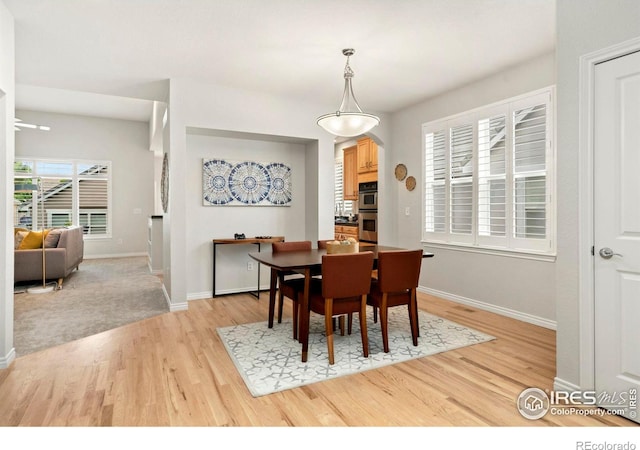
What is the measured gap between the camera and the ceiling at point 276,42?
2691mm

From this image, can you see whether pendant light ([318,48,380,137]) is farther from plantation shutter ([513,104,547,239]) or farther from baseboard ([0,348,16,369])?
baseboard ([0,348,16,369])

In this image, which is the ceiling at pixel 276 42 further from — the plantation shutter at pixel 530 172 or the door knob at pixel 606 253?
the door knob at pixel 606 253

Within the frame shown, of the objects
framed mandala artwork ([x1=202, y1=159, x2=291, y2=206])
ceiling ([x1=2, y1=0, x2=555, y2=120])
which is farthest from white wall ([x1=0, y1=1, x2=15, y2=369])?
framed mandala artwork ([x1=202, y1=159, x2=291, y2=206])

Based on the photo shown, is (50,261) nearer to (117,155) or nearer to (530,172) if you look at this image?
(117,155)

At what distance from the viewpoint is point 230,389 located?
2314 millimetres

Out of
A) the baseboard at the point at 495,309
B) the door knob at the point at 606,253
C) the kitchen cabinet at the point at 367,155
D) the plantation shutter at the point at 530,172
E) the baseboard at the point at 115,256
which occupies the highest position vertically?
the kitchen cabinet at the point at 367,155

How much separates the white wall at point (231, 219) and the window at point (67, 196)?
5231 millimetres

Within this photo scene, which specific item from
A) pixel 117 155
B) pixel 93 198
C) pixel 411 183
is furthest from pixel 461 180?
pixel 93 198

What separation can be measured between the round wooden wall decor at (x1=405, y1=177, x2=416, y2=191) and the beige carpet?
350cm

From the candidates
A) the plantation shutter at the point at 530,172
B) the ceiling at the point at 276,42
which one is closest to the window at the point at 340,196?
the ceiling at the point at 276,42

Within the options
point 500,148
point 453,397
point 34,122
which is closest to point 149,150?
point 34,122

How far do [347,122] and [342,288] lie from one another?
1501 millimetres
